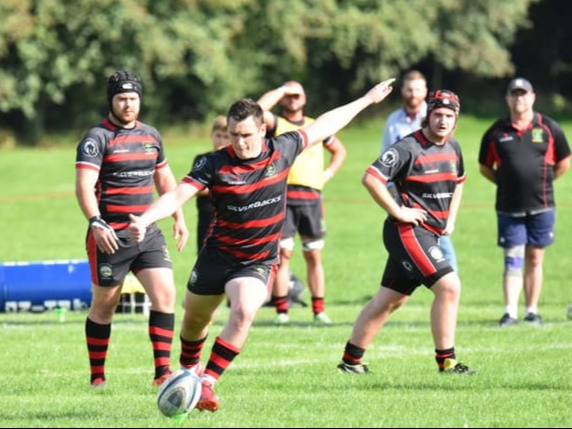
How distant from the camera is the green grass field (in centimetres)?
794

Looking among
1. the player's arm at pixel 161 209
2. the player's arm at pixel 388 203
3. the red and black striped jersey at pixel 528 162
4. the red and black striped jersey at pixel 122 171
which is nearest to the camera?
the player's arm at pixel 161 209

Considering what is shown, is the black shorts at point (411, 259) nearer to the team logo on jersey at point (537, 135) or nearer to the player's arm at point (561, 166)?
the team logo on jersey at point (537, 135)

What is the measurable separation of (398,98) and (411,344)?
44.7 meters

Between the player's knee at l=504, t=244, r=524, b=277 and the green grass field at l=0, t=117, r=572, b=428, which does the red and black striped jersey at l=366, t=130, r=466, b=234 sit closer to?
the green grass field at l=0, t=117, r=572, b=428

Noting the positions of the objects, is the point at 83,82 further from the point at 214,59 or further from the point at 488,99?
the point at 488,99

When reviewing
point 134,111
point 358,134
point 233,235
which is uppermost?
point 134,111

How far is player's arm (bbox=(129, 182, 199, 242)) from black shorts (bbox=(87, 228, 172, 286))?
50.2 inches

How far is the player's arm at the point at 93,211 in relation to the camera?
9.08 meters

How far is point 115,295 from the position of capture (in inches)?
386

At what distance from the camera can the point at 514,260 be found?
14078 mm

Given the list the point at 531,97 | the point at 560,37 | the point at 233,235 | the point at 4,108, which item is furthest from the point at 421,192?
the point at 560,37

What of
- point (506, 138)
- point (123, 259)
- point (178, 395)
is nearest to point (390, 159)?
point (123, 259)

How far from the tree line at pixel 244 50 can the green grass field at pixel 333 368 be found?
23878 millimetres

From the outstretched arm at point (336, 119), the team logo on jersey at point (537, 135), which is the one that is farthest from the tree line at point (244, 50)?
the outstretched arm at point (336, 119)
